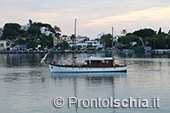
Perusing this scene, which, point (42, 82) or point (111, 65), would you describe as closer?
point (42, 82)

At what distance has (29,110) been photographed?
2808cm

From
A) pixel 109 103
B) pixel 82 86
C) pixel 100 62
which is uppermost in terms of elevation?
pixel 100 62

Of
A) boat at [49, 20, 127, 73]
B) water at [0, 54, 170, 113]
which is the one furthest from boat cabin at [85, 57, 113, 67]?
water at [0, 54, 170, 113]

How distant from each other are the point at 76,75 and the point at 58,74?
365cm

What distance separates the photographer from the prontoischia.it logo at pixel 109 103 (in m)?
29.5

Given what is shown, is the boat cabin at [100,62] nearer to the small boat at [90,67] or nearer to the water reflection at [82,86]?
the small boat at [90,67]

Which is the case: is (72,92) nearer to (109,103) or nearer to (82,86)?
(82,86)

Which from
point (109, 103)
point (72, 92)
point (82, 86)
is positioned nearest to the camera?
point (109, 103)

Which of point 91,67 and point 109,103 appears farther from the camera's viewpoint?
point 91,67

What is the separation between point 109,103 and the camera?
3062 centimetres

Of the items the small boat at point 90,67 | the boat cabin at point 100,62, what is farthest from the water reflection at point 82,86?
the boat cabin at point 100,62

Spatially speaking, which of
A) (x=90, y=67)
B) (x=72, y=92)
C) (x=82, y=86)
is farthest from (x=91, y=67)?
(x=72, y=92)

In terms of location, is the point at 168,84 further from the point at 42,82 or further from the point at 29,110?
the point at 29,110

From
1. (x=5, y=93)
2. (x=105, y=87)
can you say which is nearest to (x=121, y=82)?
(x=105, y=87)
